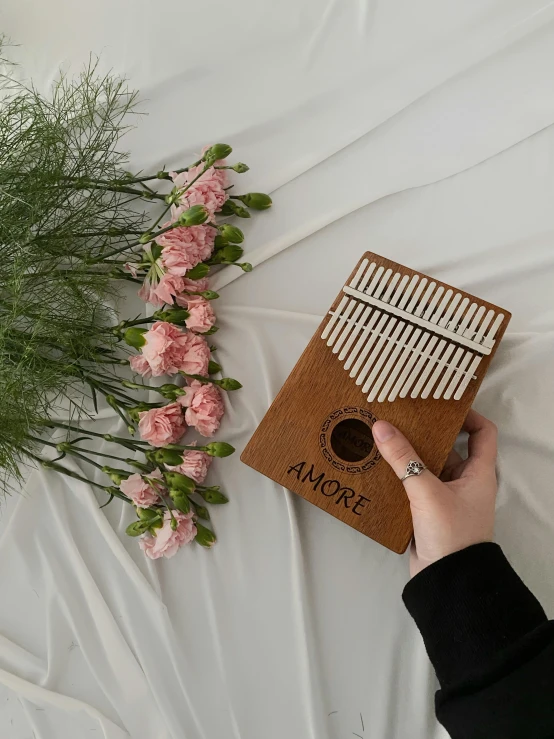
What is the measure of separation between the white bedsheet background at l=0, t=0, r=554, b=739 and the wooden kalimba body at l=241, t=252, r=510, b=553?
0.12 metres

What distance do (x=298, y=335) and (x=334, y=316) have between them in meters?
0.14

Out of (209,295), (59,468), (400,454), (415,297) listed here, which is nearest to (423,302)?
(415,297)

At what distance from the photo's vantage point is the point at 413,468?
30.7 inches

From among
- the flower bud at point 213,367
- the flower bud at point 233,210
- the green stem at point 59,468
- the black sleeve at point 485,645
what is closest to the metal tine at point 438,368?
the black sleeve at point 485,645

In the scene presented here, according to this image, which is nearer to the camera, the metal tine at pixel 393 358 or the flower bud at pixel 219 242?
the metal tine at pixel 393 358

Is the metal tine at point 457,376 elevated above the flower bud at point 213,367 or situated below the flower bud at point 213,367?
above

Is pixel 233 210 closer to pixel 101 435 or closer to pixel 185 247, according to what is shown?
pixel 185 247

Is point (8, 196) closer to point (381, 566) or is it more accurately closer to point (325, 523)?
point (325, 523)

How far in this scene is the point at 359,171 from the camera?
3.36 ft

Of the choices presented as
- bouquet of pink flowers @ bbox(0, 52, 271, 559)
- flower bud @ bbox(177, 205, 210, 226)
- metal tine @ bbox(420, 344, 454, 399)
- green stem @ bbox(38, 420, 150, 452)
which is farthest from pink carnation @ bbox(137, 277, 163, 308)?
metal tine @ bbox(420, 344, 454, 399)

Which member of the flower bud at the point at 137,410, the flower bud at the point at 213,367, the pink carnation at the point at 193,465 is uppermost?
the flower bud at the point at 213,367

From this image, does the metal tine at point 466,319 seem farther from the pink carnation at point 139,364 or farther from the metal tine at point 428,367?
the pink carnation at point 139,364

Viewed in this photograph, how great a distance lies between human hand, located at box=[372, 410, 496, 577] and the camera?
77 cm

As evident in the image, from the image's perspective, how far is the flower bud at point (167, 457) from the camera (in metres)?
0.87
